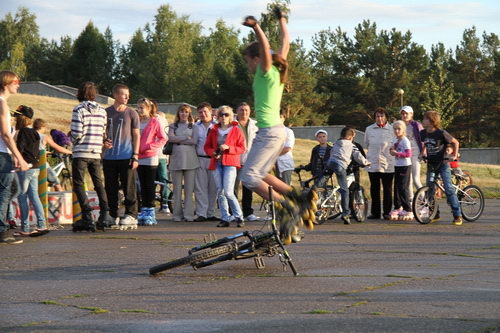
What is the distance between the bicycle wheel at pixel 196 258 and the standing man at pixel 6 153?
3.75 metres

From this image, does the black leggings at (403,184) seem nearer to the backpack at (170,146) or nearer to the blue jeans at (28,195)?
the backpack at (170,146)

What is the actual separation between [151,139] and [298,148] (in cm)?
2905

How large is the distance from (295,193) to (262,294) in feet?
4.45

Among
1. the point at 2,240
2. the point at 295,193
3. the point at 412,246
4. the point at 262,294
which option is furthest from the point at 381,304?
the point at 2,240

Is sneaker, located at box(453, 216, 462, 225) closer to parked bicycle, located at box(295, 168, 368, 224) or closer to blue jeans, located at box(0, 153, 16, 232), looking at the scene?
parked bicycle, located at box(295, 168, 368, 224)

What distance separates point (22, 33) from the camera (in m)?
108

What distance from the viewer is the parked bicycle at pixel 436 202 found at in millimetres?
15188

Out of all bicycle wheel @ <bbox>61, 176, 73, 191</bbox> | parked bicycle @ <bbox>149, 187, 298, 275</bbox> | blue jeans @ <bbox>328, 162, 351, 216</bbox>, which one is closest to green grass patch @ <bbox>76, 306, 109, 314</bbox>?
parked bicycle @ <bbox>149, 187, 298, 275</bbox>

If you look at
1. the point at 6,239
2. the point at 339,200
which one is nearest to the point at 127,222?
the point at 6,239

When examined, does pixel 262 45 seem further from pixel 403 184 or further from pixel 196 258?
pixel 403 184

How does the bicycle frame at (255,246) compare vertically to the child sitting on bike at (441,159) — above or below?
below

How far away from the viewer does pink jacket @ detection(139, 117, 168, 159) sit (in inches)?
590

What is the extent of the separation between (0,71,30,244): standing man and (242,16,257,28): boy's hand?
444cm

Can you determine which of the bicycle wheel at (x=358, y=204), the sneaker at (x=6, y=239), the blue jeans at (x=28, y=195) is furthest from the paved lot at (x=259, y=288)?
the bicycle wheel at (x=358, y=204)
